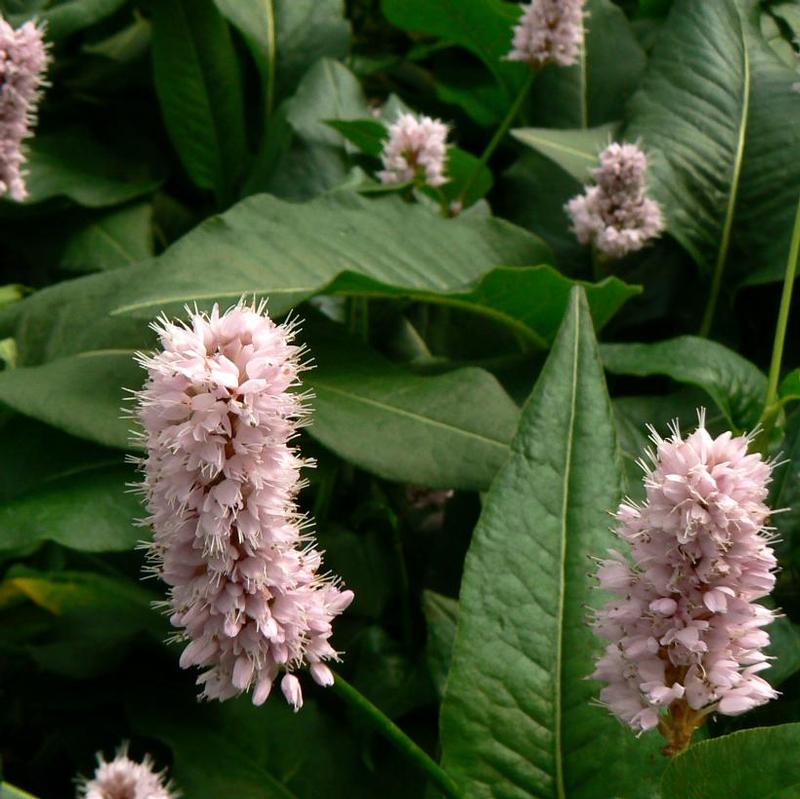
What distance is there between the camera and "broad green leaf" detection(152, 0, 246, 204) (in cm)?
170

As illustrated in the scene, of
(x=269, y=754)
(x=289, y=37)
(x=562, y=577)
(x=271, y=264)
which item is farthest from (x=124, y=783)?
(x=289, y=37)

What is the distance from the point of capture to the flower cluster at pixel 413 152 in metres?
1.38

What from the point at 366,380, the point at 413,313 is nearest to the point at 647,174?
the point at 413,313

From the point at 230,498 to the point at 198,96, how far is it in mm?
1180

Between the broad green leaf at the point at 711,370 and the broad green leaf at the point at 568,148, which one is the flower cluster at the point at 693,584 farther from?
the broad green leaf at the point at 568,148

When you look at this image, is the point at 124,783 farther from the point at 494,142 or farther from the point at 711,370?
the point at 494,142

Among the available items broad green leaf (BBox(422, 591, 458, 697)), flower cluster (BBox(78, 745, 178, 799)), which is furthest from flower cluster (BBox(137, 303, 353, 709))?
broad green leaf (BBox(422, 591, 458, 697))

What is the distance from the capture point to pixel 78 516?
3.44ft

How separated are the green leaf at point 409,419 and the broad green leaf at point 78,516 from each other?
0.63 feet

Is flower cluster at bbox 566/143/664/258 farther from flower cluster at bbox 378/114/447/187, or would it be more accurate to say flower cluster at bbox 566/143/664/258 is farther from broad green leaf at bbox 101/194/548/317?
flower cluster at bbox 378/114/447/187

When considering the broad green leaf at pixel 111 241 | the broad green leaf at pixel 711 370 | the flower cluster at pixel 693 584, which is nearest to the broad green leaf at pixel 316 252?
the broad green leaf at pixel 711 370

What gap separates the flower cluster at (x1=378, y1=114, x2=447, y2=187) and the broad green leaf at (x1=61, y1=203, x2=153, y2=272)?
0.38 meters

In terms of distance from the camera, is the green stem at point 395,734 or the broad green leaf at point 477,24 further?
the broad green leaf at point 477,24

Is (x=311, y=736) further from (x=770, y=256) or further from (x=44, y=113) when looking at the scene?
(x=44, y=113)
